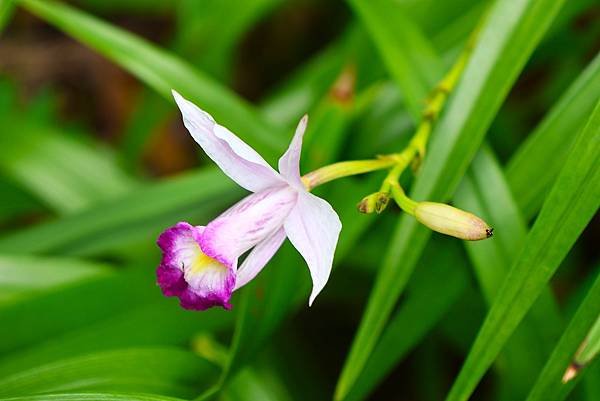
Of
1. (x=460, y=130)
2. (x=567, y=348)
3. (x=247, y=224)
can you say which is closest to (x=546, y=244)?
(x=567, y=348)

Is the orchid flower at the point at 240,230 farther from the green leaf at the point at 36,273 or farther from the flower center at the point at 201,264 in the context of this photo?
the green leaf at the point at 36,273

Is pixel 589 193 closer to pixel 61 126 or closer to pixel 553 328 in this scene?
pixel 553 328

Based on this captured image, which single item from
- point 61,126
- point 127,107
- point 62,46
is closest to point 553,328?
point 61,126

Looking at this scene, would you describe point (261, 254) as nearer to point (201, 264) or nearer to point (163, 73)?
point (201, 264)

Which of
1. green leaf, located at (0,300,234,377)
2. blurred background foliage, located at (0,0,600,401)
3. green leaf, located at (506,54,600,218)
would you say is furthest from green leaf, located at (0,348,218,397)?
green leaf, located at (506,54,600,218)

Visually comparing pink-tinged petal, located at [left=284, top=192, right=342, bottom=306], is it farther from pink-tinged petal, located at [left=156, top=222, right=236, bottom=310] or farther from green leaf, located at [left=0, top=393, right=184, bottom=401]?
green leaf, located at [left=0, top=393, right=184, bottom=401]
